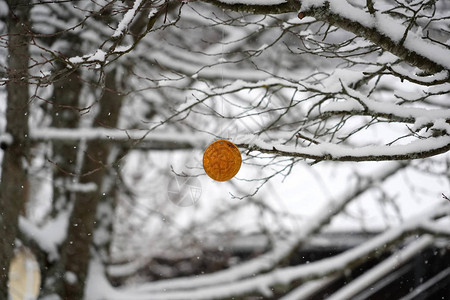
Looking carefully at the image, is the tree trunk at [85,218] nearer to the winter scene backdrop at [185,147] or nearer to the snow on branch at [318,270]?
the winter scene backdrop at [185,147]

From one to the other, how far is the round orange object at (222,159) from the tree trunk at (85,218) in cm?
326

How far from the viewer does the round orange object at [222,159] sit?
7.81 feet

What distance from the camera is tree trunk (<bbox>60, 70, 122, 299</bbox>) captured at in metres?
5.43

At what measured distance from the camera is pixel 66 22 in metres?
5.22

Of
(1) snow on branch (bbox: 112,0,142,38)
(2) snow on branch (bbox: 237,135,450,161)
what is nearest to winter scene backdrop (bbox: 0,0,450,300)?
(2) snow on branch (bbox: 237,135,450,161)

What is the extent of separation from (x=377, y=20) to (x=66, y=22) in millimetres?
4108

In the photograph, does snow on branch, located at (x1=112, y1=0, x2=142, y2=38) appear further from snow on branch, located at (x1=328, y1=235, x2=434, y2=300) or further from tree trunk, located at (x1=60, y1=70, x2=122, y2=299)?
snow on branch, located at (x1=328, y1=235, x2=434, y2=300)

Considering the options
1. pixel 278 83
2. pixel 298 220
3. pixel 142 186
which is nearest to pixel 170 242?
pixel 142 186

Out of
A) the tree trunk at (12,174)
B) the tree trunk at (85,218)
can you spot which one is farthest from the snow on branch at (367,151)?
the tree trunk at (85,218)

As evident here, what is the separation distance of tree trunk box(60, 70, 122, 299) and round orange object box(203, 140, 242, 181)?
326 centimetres

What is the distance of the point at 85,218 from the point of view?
219 inches

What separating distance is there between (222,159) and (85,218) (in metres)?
3.68

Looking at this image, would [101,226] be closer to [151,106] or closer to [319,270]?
[151,106]

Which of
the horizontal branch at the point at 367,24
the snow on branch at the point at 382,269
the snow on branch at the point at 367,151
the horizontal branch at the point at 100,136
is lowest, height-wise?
the snow on branch at the point at 382,269
